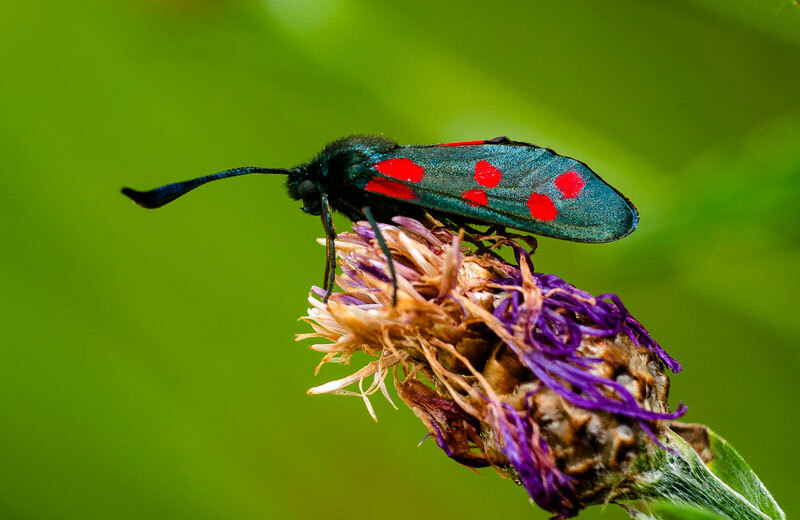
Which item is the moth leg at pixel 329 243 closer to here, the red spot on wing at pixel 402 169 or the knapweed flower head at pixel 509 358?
the knapweed flower head at pixel 509 358

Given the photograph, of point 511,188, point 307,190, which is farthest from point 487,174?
point 307,190

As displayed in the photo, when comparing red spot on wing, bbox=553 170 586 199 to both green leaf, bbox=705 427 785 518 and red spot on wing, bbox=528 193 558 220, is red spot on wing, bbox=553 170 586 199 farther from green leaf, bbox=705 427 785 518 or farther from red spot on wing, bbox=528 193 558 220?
green leaf, bbox=705 427 785 518

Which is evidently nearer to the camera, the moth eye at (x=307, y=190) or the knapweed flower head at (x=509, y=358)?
the knapweed flower head at (x=509, y=358)

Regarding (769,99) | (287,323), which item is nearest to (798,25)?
(769,99)

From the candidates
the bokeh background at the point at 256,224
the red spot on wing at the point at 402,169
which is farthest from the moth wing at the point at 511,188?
the bokeh background at the point at 256,224

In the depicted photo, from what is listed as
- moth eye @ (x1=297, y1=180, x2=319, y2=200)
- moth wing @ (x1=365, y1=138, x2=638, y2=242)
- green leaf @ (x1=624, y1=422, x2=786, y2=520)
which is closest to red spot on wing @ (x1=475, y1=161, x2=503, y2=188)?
moth wing @ (x1=365, y1=138, x2=638, y2=242)

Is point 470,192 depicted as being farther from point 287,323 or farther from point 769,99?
point 287,323
